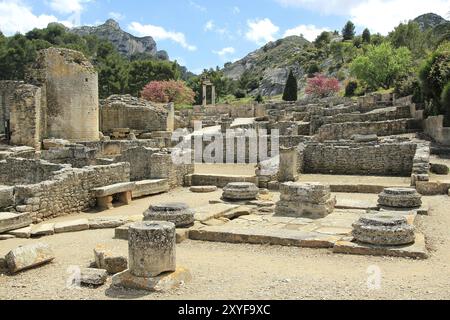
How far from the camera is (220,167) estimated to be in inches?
842

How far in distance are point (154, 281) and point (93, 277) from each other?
3.12 ft

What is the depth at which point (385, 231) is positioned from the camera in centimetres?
846

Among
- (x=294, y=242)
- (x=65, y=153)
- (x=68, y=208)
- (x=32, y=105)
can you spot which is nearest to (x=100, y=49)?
(x=32, y=105)

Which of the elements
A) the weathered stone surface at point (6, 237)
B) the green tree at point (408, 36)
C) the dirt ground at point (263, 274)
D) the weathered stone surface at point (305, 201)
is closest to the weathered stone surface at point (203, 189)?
the weathered stone surface at point (305, 201)

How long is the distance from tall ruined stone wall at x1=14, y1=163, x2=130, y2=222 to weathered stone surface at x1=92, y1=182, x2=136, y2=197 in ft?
0.66

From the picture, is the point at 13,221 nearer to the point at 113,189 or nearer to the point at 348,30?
the point at 113,189

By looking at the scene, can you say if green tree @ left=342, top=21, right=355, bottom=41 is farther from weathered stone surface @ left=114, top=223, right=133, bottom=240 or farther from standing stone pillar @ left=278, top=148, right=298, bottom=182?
weathered stone surface @ left=114, top=223, right=133, bottom=240

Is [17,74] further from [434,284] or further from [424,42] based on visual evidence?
[434,284]

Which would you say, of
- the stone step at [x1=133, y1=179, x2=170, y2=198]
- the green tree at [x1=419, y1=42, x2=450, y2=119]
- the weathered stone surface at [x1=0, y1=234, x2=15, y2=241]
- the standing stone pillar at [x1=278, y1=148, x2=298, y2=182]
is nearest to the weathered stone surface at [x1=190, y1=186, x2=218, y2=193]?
the stone step at [x1=133, y1=179, x2=170, y2=198]

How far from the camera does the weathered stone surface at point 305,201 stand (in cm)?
1131

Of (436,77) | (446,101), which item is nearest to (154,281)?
(446,101)

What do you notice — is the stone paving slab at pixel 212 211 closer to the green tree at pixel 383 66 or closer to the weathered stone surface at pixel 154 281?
the weathered stone surface at pixel 154 281

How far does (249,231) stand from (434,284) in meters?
3.81

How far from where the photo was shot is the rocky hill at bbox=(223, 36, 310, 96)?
96312 millimetres
